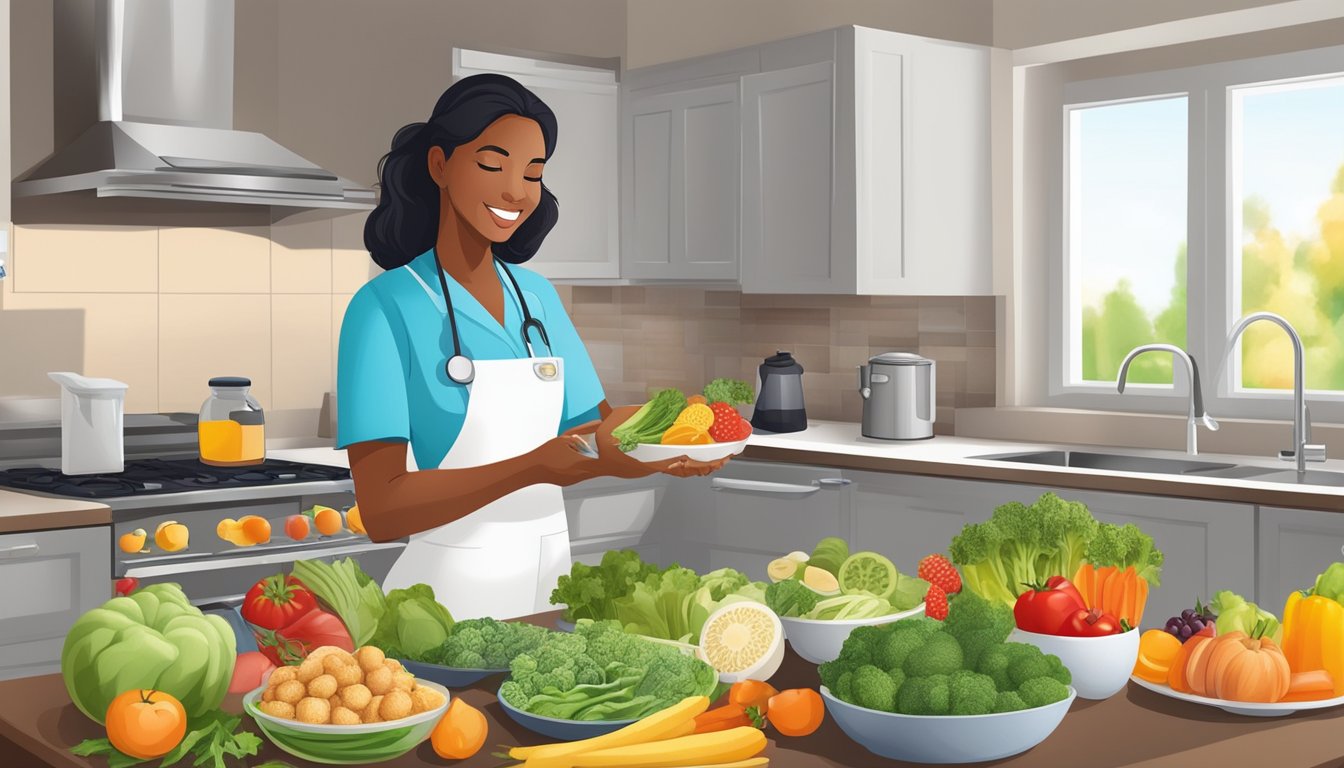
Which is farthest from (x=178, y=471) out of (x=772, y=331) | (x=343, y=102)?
(x=772, y=331)

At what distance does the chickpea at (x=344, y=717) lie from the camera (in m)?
1.31

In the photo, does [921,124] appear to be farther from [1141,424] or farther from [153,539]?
[153,539]

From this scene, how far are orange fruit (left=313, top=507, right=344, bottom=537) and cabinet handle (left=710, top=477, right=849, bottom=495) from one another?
3.82 feet

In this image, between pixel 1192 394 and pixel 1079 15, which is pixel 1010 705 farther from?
pixel 1079 15

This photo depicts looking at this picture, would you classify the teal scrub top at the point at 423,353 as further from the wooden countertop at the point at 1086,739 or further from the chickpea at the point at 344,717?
the chickpea at the point at 344,717

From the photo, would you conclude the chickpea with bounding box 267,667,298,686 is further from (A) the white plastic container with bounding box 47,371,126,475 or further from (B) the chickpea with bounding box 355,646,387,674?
(A) the white plastic container with bounding box 47,371,126,475

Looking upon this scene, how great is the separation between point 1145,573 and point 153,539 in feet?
7.68

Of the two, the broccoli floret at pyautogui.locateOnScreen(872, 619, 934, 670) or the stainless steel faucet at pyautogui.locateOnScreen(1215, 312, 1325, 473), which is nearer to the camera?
the broccoli floret at pyautogui.locateOnScreen(872, 619, 934, 670)

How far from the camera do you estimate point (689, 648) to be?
62.4 inches

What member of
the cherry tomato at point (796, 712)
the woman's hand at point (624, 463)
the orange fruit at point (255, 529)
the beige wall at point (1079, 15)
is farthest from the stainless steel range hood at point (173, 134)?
the cherry tomato at point (796, 712)

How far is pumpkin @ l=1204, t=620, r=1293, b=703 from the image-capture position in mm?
1520

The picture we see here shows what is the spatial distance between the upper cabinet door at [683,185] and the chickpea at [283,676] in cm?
316

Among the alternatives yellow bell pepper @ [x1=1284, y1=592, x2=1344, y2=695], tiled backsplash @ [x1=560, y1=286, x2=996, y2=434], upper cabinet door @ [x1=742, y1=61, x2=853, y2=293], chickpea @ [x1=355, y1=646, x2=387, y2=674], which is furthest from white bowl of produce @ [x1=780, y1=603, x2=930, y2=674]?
tiled backsplash @ [x1=560, y1=286, x2=996, y2=434]

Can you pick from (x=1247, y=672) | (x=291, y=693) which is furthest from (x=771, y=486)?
(x=291, y=693)
